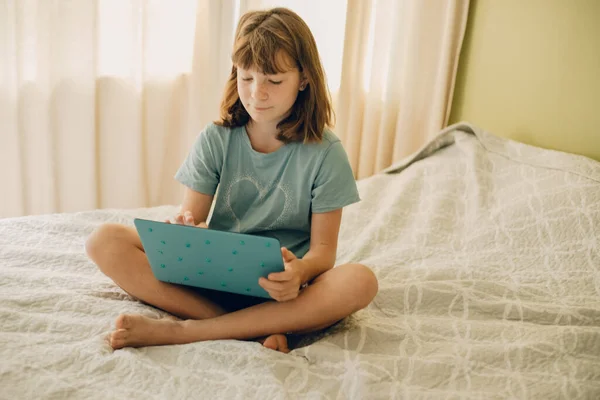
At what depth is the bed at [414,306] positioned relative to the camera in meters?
1.02

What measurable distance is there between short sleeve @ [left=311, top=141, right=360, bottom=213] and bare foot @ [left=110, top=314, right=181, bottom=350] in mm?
376

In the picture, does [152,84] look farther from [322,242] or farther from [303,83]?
[322,242]

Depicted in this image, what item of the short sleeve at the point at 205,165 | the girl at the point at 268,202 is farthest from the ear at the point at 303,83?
the short sleeve at the point at 205,165

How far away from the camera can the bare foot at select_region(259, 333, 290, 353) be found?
1.12m

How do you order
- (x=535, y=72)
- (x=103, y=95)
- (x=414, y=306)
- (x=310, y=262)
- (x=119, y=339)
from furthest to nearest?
(x=103, y=95)
(x=535, y=72)
(x=414, y=306)
(x=310, y=262)
(x=119, y=339)

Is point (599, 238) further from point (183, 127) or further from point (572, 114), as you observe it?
point (183, 127)

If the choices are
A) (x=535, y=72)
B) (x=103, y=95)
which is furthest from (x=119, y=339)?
(x=535, y=72)

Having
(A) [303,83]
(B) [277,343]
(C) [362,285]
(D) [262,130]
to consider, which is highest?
(A) [303,83]

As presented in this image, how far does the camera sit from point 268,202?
134 cm

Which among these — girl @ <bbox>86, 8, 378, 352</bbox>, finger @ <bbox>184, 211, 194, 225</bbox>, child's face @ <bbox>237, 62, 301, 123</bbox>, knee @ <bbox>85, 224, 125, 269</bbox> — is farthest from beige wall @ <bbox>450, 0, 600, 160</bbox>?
knee @ <bbox>85, 224, 125, 269</bbox>

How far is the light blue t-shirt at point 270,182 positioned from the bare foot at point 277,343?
25 centimetres

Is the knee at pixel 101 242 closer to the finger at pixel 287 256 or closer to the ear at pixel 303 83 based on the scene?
the finger at pixel 287 256

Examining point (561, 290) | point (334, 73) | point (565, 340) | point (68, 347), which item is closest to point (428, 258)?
point (561, 290)

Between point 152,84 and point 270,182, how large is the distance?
1160 mm
